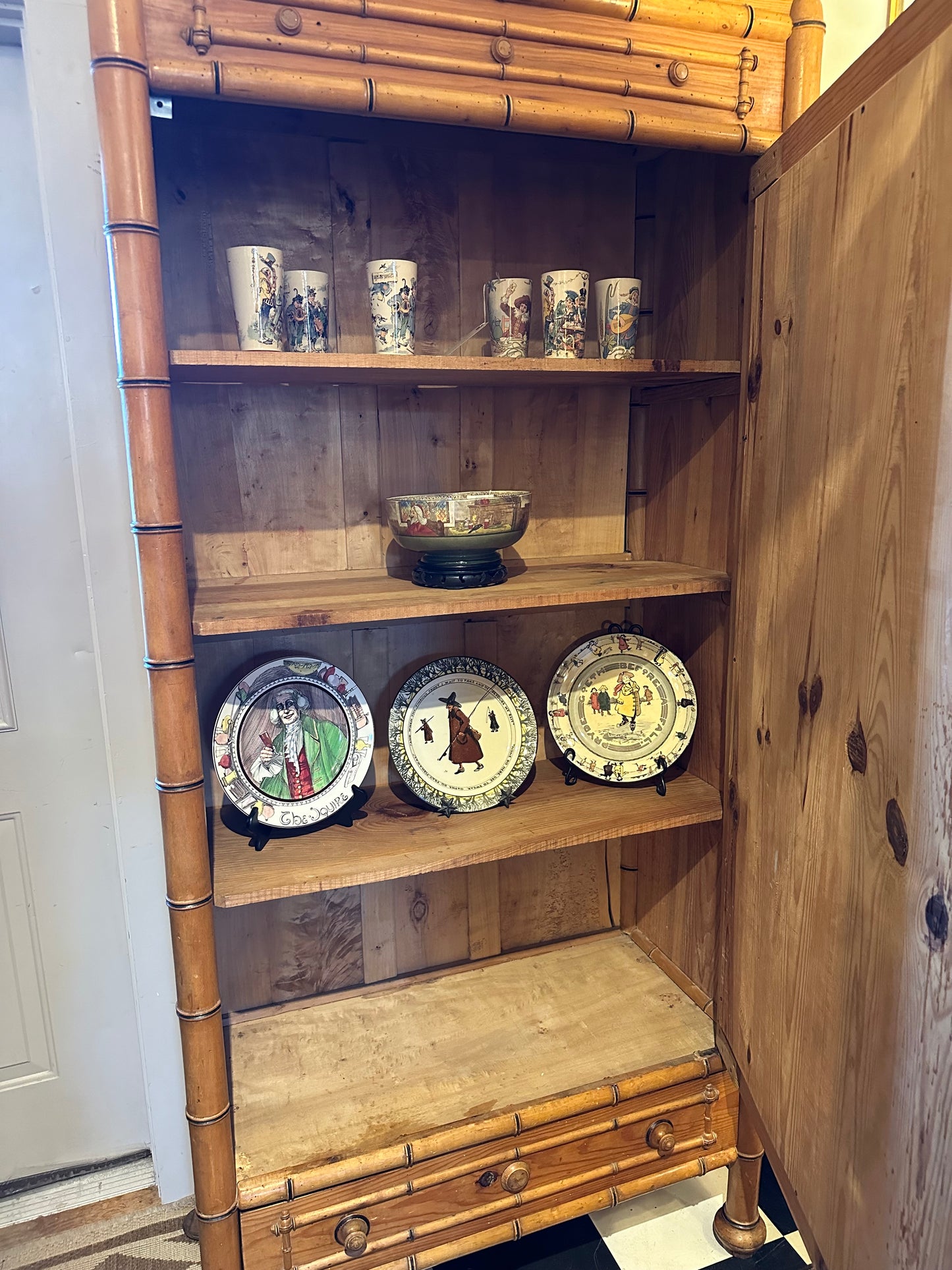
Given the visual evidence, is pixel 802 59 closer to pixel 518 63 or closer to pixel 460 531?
pixel 518 63

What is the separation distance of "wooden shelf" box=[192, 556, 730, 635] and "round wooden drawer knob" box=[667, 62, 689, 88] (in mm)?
661

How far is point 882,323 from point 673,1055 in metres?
1.13

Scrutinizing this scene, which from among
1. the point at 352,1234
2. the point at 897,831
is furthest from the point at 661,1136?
the point at 897,831

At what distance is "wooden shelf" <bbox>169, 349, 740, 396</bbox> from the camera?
3.28 feet

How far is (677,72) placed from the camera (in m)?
1.05

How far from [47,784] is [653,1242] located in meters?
1.31

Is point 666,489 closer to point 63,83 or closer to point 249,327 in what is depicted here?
point 249,327

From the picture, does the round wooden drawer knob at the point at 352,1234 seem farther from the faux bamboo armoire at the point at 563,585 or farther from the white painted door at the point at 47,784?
the white painted door at the point at 47,784

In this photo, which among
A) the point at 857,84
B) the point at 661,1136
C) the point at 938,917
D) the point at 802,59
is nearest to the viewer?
the point at 938,917

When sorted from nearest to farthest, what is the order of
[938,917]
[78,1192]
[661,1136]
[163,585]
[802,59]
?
1. [938,917]
2. [163,585]
3. [802,59]
4. [661,1136]
5. [78,1192]

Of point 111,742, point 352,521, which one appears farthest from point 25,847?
point 352,521

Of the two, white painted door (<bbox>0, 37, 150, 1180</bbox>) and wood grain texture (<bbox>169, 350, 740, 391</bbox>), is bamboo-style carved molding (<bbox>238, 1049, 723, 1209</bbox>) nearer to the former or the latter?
white painted door (<bbox>0, 37, 150, 1180</bbox>)

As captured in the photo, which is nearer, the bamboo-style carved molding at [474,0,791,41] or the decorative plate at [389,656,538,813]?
the bamboo-style carved molding at [474,0,791,41]

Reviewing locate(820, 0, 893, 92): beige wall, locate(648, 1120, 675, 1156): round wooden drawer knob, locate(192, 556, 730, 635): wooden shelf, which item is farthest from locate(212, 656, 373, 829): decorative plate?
locate(820, 0, 893, 92): beige wall
